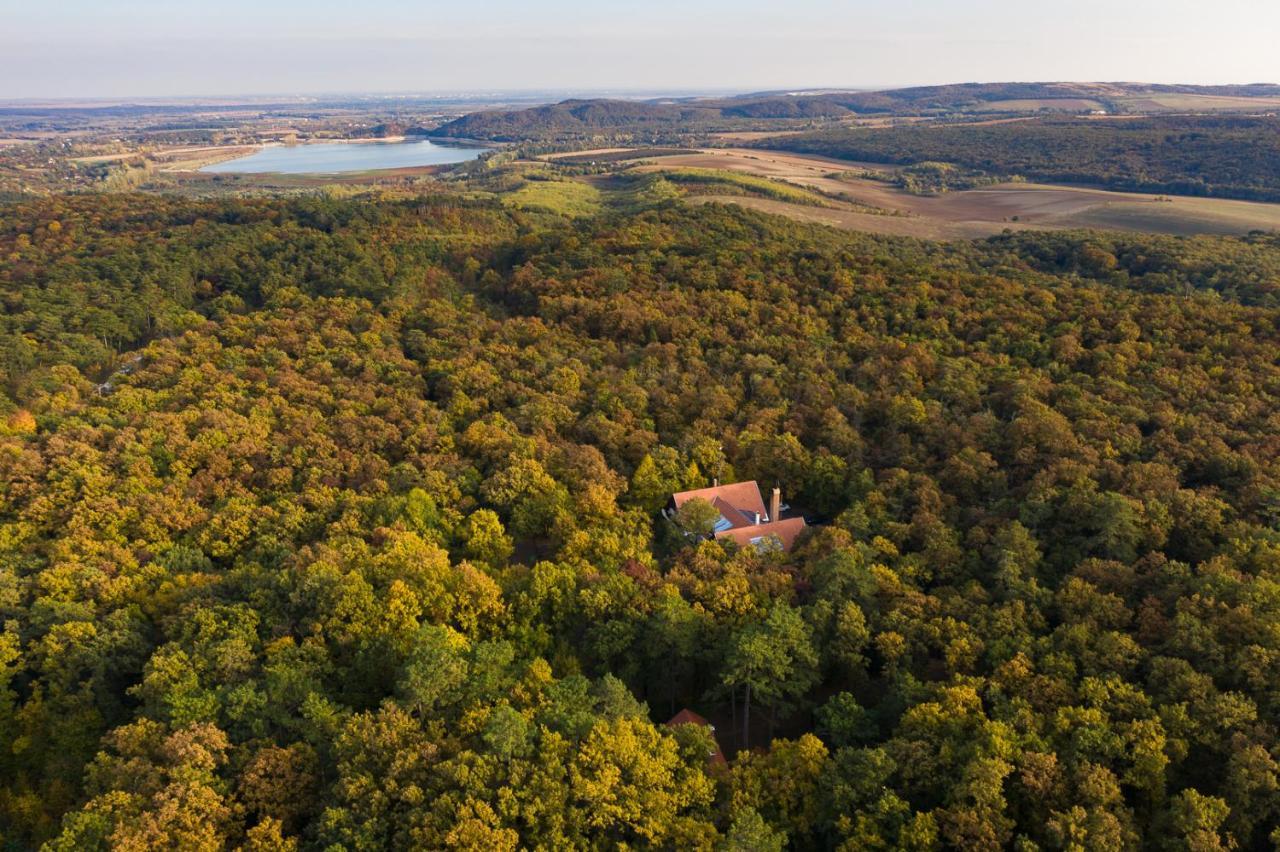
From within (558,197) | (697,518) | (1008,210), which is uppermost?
(558,197)

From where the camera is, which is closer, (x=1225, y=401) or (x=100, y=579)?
(x=100, y=579)

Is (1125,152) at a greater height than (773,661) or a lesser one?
greater

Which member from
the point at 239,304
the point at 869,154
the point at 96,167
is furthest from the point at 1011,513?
the point at 96,167

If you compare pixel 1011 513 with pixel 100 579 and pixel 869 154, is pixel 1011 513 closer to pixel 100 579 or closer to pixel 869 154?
pixel 100 579

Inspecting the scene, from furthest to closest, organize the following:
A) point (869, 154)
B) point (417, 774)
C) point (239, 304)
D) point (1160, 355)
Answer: point (869, 154)
point (239, 304)
point (1160, 355)
point (417, 774)

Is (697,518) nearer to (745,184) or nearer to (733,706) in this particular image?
(733,706)

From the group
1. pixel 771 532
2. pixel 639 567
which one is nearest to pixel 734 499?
pixel 771 532

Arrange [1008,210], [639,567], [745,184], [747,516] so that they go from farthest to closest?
[745,184] → [1008,210] → [747,516] → [639,567]
